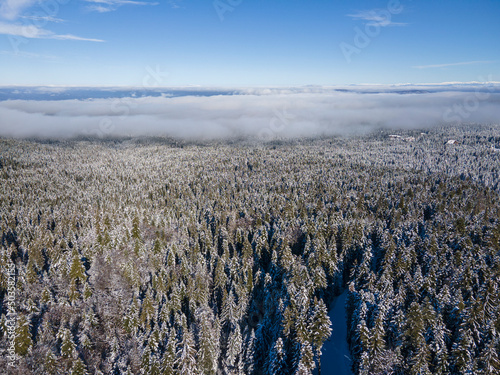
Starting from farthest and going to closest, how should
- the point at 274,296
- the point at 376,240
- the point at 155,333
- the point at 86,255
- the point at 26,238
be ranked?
the point at 26,238, the point at 376,240, the point at 86,255, the point at 274,296, the point at 155,333

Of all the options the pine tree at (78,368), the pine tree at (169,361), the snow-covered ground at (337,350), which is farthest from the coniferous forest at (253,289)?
the snow-covered ground at (337,350)

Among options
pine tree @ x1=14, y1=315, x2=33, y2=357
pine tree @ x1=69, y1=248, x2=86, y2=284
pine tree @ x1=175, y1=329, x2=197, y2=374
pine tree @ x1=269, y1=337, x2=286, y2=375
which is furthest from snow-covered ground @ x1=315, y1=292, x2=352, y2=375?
pine tree @ x1=69, y1=248, x2=86, y2=284

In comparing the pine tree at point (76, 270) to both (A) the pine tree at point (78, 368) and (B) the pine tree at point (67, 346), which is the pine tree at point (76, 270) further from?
(A) the pine tree at point (78, 368)

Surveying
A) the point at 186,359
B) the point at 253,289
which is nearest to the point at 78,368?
the point at 186,359

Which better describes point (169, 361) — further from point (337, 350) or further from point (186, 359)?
point (337, 350)

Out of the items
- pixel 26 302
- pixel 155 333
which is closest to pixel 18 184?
pixel 26 302

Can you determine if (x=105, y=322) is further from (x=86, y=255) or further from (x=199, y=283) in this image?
(x=86, y=255)

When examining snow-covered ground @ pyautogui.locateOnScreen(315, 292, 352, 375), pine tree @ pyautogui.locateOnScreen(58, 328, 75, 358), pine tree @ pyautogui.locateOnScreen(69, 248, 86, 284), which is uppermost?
pine tree @ pyautogui.locateOnScreen(69, 248, 86, 284)

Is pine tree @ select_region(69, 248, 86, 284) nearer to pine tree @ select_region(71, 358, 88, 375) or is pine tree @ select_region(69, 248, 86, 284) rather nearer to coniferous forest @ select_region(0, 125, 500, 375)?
coniferous forest @ select_region(0, 125, 500, 375)
